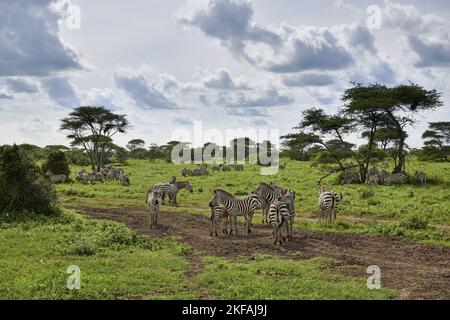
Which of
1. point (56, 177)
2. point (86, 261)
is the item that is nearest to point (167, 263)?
point (86, 261)

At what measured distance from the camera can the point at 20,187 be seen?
20.4m

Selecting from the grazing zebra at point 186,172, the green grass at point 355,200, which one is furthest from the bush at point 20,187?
the grazing zebra at point 186,172

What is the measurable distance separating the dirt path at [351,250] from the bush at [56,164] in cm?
2089


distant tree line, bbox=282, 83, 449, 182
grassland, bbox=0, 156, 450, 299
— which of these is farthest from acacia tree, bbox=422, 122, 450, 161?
grassland, bbox=0, 156, 450, 299

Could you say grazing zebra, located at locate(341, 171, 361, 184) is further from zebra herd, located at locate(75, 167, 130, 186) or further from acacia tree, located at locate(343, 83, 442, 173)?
zebra herd, located at locate(75, 167, 130, 186)

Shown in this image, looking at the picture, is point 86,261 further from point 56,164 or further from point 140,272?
point 56,164

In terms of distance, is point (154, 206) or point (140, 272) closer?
point (140, 272)

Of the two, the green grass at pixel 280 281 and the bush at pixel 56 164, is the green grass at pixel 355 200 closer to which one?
the bush at pixel 56 164

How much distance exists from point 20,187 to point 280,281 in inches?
536

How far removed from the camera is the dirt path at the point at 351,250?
11555 millimetres

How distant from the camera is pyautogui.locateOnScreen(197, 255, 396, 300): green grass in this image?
10.2m

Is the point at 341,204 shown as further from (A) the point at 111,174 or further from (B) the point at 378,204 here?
(A) the point at 111,174
